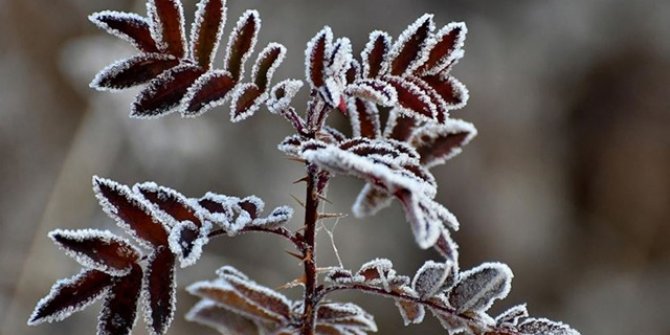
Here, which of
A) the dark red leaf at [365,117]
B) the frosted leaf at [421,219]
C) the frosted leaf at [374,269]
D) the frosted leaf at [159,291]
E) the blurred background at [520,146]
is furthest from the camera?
the blurred background at [520,146]

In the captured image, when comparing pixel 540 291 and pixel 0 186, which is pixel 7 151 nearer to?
pixel 0 186

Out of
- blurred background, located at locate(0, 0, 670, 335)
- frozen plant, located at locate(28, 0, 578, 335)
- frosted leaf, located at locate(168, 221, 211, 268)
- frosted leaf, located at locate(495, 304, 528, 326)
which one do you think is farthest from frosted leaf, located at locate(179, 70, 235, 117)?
blurred background, located at locate(0, 0, 670, 335)

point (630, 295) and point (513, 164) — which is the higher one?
point (513, 164)

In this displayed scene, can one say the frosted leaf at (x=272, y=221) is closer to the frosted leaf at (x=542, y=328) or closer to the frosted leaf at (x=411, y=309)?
the frosted leaf at (x=411, y=309)

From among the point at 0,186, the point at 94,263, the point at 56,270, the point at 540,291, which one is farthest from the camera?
the point at 540,291

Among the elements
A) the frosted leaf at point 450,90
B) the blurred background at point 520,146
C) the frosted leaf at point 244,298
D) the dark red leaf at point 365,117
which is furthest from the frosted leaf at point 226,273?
the blurred background at point 520,146

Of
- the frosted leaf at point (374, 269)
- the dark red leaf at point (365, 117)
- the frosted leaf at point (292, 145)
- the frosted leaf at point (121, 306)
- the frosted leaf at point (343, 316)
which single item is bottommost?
the frosted leaf at point (121, 306)

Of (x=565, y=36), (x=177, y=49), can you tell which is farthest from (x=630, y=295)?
(x=177, y=49)

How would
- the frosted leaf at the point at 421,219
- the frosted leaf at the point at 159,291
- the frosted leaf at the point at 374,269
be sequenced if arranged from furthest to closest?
the frosted leaf at the point at 374,269
the frosted leaf at the point at 159,291
the frosted leaf at the point at 421,219
